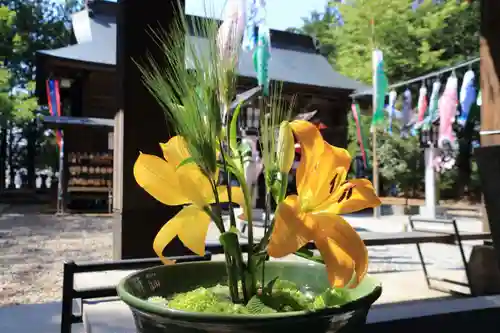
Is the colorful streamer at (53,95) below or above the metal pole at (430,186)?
above

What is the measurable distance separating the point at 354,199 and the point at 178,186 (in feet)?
0.72

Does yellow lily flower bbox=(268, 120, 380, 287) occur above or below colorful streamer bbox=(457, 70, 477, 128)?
below

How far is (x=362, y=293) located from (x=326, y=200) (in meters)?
0.14

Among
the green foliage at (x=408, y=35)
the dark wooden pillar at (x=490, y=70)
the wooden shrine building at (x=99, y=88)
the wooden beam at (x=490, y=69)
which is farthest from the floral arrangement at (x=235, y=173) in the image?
the green foliage at (x=408, y=35)

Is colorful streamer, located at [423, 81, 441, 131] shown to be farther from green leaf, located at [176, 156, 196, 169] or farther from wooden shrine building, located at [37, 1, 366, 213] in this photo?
green leaf, located at [176, 156, 196, 169]

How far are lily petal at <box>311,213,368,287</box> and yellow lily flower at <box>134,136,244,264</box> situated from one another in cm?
15

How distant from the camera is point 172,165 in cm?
65

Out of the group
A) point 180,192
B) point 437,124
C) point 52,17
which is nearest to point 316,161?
point 180,192

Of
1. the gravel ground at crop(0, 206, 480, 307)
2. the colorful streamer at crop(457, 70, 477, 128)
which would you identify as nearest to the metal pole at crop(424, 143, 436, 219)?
the colorful streamer at crop(457, 70, 477, 128)

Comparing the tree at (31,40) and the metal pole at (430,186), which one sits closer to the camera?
the metal pole at (430,186)

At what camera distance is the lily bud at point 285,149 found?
643 millimetres

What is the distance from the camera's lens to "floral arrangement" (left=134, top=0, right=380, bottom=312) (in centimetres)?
56

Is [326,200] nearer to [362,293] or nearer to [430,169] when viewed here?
[362,293]

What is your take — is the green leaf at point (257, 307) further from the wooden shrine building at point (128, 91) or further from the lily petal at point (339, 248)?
the wooden shrine building at point (128, 91)
